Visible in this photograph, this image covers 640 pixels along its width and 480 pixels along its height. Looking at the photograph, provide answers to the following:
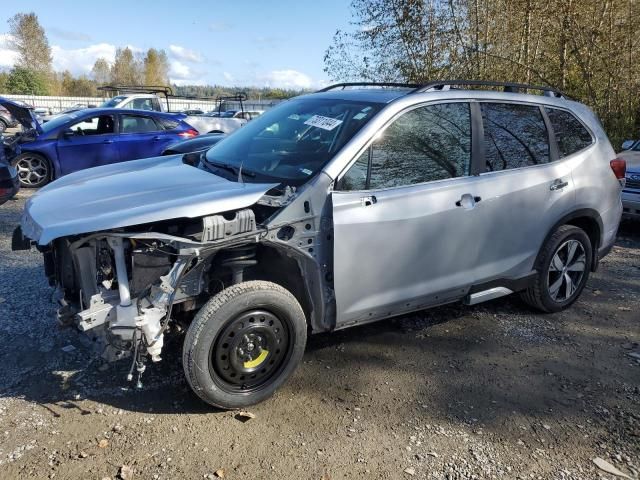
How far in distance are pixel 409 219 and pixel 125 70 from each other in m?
81.2

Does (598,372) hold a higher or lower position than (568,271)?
lower

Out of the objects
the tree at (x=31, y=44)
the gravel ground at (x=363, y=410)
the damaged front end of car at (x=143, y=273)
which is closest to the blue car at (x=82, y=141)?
the gravel ground at (x=363, y=410)

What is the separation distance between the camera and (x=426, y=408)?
317cm

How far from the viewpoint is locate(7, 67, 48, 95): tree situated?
4672 centimetres

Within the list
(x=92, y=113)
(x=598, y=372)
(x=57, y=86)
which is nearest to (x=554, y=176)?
(x=598, y=372)

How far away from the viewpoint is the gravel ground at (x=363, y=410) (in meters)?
2.67

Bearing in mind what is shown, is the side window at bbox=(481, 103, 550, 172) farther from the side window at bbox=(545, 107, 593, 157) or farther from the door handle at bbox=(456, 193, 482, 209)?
the door handle at bbox=(456, 193, 482, 209)

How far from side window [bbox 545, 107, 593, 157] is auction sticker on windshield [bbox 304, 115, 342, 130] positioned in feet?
6.31

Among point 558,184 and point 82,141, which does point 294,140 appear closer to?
point 558,184

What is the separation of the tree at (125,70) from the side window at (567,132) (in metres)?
77.6

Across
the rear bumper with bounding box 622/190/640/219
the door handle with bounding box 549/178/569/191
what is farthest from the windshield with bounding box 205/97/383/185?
the rear bumper with bounding box 622/190/640/219

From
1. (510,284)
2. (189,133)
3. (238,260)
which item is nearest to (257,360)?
(238,260)

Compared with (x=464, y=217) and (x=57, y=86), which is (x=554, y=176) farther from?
(x=57, y=86)

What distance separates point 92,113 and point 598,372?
9.48m
